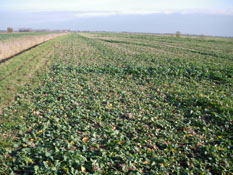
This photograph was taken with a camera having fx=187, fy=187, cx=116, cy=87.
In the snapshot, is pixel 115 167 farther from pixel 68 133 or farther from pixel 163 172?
pixel 68 133

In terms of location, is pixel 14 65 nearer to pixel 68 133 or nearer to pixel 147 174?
pixel 68 133

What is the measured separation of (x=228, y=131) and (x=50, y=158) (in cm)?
566

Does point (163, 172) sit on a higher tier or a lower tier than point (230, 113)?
lower

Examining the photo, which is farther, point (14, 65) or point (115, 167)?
Result: point (14, 65)

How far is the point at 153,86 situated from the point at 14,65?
11718 mm

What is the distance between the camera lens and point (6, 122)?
256 inches

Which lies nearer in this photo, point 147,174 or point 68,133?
point 147,174

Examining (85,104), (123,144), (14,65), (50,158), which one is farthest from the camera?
(14,65)

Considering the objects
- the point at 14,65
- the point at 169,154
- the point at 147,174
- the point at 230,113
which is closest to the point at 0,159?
the point at 147,174

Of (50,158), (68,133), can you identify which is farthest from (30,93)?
(50,158)

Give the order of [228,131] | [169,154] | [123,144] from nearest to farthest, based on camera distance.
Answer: [169,154], [123,144], [228,131]

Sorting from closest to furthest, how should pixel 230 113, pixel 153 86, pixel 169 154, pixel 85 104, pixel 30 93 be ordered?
pixel 169 154 < pixel 230 113 < pixel 85 104 < pixel 30 93 < pixel 153 86

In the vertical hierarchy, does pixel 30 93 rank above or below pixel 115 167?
above

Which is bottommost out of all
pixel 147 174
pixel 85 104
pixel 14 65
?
pixel 147 174
